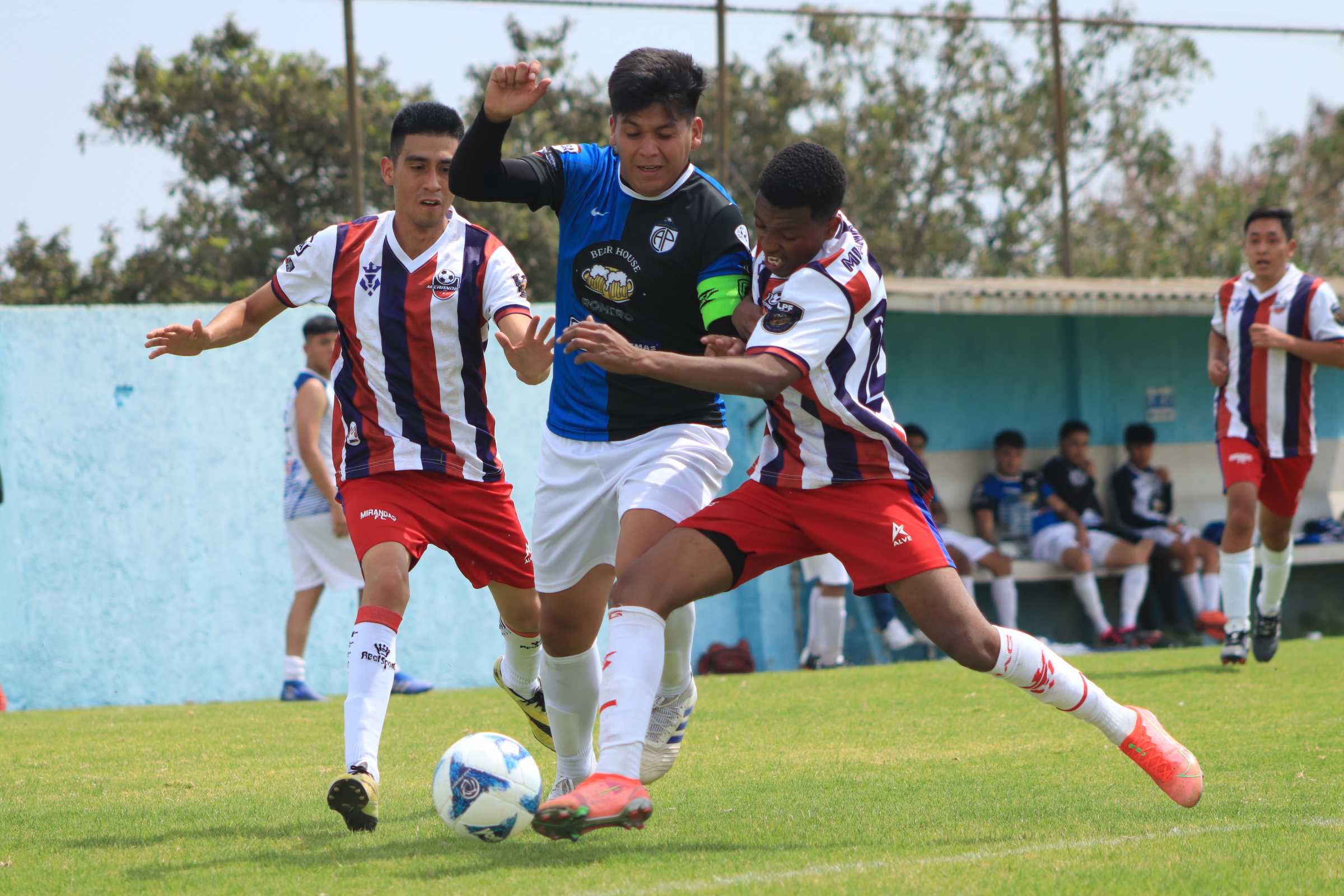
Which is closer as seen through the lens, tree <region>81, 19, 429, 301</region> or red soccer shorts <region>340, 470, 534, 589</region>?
red soccer shorts <region>340, 470, 534, 589</region>

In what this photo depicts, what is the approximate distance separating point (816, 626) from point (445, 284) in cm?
647

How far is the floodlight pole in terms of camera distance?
486 inches

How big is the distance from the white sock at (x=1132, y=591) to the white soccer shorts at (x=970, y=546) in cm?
135

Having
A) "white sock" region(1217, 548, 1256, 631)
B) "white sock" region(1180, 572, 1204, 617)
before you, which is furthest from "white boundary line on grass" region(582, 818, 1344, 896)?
"white sock" region(1180, 572, 1204, 617)

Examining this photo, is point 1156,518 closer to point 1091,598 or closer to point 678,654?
point 1091,598

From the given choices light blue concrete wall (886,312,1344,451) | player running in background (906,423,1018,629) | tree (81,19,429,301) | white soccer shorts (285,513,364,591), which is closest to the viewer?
white soccer shorts (285,513,364,591)

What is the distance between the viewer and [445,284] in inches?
194

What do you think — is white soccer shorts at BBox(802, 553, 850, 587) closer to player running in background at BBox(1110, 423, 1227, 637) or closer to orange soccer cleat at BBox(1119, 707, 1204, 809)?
player running in background at BBox(1110, 423, 1227, 637)

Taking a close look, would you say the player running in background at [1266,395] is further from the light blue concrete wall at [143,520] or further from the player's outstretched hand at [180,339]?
the player's outstretched hand at [180,339]

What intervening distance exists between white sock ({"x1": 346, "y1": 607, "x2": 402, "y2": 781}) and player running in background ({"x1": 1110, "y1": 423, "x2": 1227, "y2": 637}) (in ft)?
31.7

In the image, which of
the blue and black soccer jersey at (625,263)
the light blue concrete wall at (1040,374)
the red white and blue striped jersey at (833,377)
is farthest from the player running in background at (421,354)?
the light blue concrete wall at (1040,374)

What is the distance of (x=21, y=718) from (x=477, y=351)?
16.1 feet

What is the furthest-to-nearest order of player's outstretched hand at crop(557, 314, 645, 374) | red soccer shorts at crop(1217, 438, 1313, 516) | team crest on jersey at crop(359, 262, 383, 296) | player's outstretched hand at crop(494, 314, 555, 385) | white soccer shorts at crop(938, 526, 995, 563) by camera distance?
1. white soccer shorts at crop(938, 526, 995, 563)
2. red soccer shorts at crop(1217, 438, 1313, 516)
3. team crest on jersey at crop(359, 262, 383, 296)
4. player's outstretched hand at crop(494, 314, 555, 385)
5. player's outstretched hand at crop(557, 314, 645, 374)

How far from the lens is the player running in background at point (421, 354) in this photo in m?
4.81
